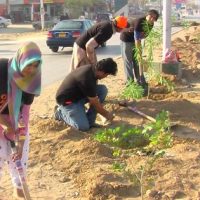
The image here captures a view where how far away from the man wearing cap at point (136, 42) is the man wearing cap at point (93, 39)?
2.99 feet

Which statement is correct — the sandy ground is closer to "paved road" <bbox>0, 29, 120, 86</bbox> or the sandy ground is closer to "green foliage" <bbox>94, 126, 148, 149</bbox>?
"green foliage" <bbox>94, 126, 148, 149</bbox>

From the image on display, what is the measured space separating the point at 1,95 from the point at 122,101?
4480 mm

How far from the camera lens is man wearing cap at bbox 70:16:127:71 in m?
8.12

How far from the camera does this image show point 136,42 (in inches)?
359

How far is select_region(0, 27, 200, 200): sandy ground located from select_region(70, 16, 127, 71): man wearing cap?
934 millimetres

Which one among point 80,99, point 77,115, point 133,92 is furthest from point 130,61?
point 77,115

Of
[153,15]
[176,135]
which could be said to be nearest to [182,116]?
[176,135]

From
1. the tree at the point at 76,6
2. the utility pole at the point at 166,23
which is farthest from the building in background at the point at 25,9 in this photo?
the utility pole at the point at 166,23

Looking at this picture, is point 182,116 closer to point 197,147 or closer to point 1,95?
point 197,147

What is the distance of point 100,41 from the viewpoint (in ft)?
26.9

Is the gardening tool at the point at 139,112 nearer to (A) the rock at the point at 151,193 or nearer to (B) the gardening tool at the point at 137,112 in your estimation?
(B) the gardening tool at the point at 137,112

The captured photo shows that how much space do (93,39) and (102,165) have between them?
9.74ft

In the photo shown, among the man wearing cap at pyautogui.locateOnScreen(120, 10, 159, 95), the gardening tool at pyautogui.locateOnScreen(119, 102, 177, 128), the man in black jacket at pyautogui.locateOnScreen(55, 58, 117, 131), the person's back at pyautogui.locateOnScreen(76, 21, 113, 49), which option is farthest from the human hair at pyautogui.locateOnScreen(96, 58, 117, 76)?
the man wearing cap at pyautogui.locateOnScreen(120, 10, 159, 95)

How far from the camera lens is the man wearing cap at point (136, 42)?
912cm
